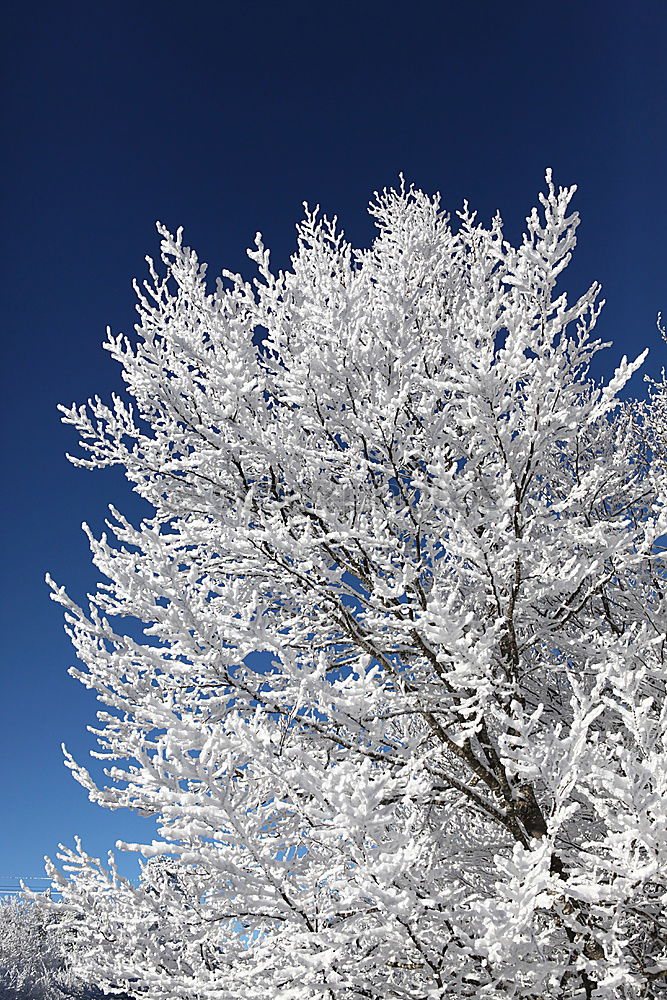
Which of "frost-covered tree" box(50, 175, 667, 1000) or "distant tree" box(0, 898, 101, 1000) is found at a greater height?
"distant tree" box(0, 898, 101, 1000)

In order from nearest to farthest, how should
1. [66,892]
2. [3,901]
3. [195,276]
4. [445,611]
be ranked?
1. [445,611]
2. [66,892]
3. [195,276]
4. [3,901]

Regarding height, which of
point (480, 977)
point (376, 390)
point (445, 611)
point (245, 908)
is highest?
point (376, 390)

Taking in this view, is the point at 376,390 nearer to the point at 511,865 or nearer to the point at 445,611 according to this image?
the point at 445,611

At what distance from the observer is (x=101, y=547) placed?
144 inches

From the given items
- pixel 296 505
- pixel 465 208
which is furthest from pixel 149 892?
pixel 465 208

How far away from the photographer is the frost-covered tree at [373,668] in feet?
7.72

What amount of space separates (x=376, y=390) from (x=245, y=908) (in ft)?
9.15

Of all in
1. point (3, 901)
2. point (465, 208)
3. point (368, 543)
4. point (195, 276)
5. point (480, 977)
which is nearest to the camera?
point (480, 977)

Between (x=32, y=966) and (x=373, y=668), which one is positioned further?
(x=32, y=966)

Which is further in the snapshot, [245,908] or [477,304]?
[477,304]

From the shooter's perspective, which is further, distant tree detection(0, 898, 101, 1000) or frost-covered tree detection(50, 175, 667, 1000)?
distant tree detection(0, 898, 101, 1000)

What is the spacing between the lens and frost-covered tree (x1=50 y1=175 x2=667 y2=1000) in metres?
2.35

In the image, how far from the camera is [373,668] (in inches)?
97.7

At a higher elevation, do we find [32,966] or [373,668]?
[32,966]
